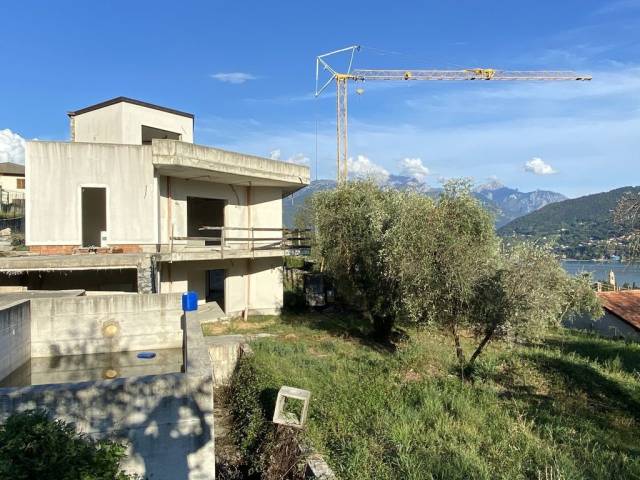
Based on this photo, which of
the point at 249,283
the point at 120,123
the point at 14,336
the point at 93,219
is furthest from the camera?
the point at 249,283

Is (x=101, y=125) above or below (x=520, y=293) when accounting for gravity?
above

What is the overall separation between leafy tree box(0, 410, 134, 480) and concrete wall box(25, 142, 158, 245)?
10.8 metres

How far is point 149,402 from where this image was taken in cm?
613

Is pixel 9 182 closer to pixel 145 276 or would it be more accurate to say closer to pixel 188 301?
pixel 145 276

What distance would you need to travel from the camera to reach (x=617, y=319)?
24906 mm

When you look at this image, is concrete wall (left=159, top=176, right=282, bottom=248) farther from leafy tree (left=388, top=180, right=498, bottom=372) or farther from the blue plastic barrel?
leafy tree (left=388, top=180, right=498, bottom=372)

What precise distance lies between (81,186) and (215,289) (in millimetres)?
15361

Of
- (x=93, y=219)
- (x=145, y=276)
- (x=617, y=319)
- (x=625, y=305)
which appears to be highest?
(x=93, y=219)

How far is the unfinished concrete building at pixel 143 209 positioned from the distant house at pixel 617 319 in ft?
61.4

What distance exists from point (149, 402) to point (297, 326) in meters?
11.9

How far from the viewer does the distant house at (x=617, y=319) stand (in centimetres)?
2403

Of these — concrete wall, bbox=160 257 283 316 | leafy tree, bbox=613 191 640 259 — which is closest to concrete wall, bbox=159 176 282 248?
concrete wall, bbox=160 257 283 316

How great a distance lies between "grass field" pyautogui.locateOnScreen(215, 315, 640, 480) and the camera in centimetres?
624

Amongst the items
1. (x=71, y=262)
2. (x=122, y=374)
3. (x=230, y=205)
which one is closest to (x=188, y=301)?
(x=122, y=374)
